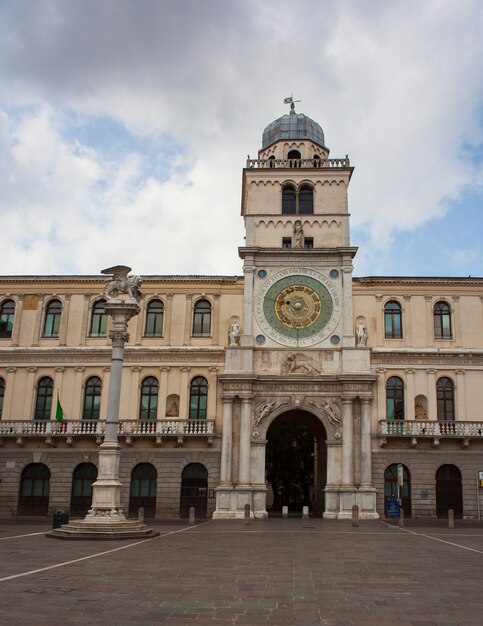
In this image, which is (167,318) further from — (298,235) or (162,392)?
(298,235)

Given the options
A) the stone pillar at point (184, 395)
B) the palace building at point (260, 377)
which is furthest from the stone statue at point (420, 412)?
the stone pillar at point (184, 395)

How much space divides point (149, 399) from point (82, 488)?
688 cm

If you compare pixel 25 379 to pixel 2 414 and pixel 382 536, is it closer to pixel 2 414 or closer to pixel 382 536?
pixel 2 414

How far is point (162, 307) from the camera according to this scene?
4444cm

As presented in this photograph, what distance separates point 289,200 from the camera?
4641 cm

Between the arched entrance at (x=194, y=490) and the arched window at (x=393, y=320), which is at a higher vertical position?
the arched window at (x=393, y=320)

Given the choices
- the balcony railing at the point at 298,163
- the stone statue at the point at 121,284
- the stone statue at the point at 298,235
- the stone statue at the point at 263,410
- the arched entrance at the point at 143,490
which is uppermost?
the balcony railing at the point at 298,163

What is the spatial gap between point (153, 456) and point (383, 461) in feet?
47.0

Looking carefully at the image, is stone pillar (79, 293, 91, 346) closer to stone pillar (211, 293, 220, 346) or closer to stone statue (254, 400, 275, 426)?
stone pillar (211, 293, 220, 346)

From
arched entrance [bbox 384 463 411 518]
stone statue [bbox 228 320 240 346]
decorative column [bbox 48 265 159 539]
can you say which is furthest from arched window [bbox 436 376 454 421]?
decorative column [bbox 48 265 159 539]

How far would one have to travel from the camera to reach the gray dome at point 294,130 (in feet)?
158

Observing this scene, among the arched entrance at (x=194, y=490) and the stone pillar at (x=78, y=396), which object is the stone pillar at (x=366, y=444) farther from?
the stone pillar at (x=78, y=396)

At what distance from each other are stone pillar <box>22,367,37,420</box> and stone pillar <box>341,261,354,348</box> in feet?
67.5

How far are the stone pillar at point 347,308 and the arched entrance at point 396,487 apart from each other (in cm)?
818
